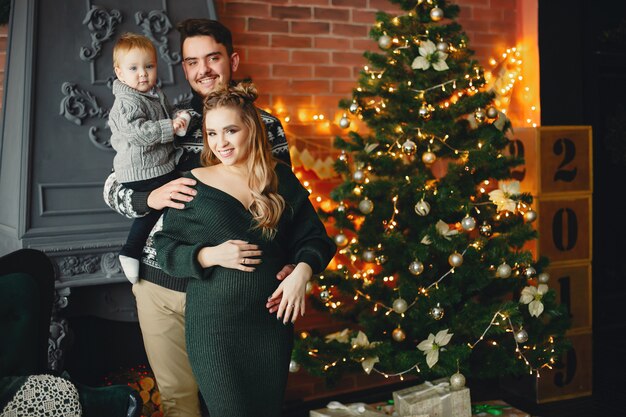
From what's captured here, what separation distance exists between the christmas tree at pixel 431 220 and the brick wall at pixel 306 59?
1.81 feet

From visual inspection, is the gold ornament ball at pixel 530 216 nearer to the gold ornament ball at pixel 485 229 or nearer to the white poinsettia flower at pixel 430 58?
the gold ornament ball at pixel 485 229

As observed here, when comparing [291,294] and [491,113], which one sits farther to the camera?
[491,113]

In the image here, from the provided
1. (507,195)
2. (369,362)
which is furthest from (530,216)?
(369,362)

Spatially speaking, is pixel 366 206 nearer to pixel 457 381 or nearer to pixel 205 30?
pixel 457 381

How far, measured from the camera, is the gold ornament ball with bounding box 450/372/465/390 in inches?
118

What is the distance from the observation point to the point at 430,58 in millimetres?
3141

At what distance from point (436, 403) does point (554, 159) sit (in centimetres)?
164

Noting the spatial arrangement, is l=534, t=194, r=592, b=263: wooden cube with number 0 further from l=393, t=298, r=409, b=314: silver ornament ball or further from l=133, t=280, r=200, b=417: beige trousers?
l=133, t=280, r=200, b=417: beige trousers

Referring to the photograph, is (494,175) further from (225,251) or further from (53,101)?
(53,101)

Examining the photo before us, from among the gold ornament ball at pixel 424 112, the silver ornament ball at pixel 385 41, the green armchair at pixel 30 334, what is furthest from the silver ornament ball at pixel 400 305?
the green armchair at pixel 30 334

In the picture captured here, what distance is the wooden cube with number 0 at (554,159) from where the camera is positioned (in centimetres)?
379

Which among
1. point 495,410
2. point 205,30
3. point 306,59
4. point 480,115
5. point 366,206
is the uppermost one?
point 306,59

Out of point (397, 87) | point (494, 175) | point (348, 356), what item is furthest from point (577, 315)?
point (397, 87)

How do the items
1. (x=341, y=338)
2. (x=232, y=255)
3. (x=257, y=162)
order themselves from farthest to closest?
1. (x=341, y=338)
2. (x=257, y=162)
3. (x=232, y=255)
